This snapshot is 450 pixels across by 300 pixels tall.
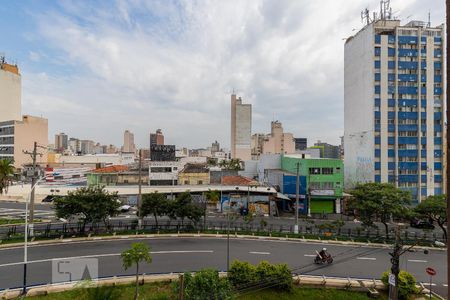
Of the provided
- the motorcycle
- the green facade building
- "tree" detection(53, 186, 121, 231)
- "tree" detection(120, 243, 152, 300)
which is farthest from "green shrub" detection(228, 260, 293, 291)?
the green facade building

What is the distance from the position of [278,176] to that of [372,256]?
28.8 m

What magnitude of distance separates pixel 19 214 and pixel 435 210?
51.4 meters

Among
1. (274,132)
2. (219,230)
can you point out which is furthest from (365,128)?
(274,132)

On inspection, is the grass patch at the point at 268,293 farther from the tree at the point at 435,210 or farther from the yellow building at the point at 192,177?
the yellow building at the point at 192,177

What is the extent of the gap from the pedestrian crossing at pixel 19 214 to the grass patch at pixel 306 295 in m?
32.1

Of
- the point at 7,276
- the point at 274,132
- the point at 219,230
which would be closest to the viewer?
the point at 7,276

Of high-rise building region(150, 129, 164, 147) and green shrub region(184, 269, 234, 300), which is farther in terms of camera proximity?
high-rise building region(150, 129, 164, 147)

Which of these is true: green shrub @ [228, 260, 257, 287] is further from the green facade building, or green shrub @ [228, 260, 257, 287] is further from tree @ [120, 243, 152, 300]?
the green facade building

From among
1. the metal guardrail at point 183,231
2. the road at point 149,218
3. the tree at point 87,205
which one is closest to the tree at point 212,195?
the road at point 149,218

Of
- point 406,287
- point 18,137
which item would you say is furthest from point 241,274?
point 18,137

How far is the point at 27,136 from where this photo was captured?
80.5 meters

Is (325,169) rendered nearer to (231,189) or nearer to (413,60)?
(231,189)

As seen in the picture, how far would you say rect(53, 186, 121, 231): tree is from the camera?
85.8 feet

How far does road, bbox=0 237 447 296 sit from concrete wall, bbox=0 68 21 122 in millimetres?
82660
